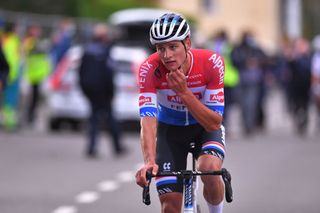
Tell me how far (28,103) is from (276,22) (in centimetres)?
4244

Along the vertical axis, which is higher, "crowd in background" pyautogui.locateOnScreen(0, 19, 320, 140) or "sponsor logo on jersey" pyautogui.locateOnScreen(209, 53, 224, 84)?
"crowd in background" pyautogui.locateOnScreen(0, 19, 320, 140)

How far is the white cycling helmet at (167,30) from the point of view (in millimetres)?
8086

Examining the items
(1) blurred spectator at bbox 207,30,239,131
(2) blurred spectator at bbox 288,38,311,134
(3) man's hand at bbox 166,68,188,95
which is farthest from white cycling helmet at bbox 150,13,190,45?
(2) blurred spectator at bbox 288,38,311,134

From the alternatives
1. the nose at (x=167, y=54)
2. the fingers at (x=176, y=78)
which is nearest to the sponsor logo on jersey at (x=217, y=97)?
the nose at (x=167, y=54)

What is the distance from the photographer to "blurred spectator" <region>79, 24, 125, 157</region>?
1920 cm

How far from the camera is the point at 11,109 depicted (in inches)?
930

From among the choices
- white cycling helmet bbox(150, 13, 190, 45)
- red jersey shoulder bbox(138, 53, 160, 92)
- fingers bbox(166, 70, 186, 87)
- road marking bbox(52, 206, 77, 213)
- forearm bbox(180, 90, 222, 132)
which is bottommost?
road marking bbox(52, 206, 77, 213)

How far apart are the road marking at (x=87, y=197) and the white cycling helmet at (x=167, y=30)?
5.80 m

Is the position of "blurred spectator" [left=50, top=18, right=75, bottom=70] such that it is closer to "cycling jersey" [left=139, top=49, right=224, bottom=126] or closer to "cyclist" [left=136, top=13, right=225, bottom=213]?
"cyclist" [left=136, top=13, right=225, bottom=213]

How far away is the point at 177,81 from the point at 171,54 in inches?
12.3

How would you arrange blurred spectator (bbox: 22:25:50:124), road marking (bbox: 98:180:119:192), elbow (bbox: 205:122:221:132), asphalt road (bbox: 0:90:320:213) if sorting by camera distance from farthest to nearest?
blurred spectator (bbox: 22:25:50:124)
road marking (bbox: 98:180:119:192)
asphalt road (bbox: 0:90:320:213)
elbow (bbox: 205:122:221:132)

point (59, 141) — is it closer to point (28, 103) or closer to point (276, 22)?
point (28, 103)

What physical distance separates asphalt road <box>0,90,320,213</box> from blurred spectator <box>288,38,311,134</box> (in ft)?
2.11

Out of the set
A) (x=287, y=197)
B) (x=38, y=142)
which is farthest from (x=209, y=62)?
(x=38, y=142)
